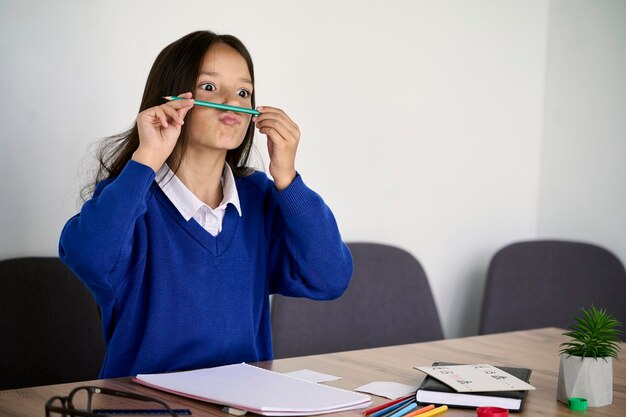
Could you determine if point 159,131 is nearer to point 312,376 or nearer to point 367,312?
point 312,376

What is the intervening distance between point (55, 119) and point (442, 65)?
1.32m

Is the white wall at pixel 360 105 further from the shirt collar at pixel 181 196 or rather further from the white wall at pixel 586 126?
the shirt collar at pixel 181 196

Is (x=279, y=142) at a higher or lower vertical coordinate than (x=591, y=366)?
higher

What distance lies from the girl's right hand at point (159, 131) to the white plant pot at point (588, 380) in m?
0.77

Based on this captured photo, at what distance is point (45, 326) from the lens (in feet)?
6.31

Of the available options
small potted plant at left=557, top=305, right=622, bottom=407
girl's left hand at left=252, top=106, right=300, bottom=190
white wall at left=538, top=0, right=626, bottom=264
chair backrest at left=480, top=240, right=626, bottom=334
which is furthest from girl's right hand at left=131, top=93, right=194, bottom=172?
white wall at left=538, top=0, right=626, bottom=264

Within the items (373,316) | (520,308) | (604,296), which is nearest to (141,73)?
(373,316)

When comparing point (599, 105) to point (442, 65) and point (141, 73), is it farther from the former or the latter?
point (141, 73)

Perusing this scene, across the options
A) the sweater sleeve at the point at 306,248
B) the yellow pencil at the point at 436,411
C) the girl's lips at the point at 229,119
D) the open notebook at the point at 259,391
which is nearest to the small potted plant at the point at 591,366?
the yellow pencil at the point at 436,411

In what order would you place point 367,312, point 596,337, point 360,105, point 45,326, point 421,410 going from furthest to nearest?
point 360,105
point 367,312
point 45,326
point 596,337
point 421,410

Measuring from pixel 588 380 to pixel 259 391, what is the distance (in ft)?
1.65

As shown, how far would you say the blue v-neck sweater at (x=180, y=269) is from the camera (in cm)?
143

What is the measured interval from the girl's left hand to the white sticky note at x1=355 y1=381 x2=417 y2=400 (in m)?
0.44

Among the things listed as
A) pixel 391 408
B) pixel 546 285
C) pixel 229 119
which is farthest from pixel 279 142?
pixel 546 285
